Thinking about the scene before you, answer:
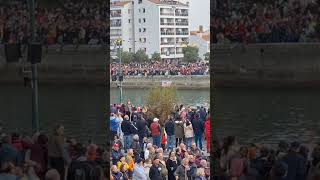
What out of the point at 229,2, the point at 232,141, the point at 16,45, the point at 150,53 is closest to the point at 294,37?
the point at 229,2

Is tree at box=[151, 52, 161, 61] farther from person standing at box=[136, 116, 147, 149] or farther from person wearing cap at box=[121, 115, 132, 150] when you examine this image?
person wearing cap at box=[121, 115, 132, 150]

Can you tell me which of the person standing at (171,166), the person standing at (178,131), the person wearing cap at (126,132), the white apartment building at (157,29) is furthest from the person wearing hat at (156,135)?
the white apartment building at (157,29)

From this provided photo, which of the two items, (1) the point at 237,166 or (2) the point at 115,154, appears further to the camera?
(2) the point at 115,154

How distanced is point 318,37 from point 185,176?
286 cm

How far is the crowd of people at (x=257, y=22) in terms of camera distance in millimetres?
7180

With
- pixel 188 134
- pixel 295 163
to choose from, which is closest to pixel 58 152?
pixel 295 163

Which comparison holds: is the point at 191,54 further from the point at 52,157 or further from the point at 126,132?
the point at 52,157

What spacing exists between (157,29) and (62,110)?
5993cm

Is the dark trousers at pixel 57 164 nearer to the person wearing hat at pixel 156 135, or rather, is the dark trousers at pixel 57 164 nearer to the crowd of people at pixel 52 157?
the crowd of people at pixel 52 157

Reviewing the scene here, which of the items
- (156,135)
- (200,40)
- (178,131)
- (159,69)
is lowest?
(159,69)

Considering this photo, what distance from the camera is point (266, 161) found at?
23.1ft

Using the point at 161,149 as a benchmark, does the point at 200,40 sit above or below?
above

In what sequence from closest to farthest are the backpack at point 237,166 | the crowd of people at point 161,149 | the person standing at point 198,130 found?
1. the backpack at point 237,166
2. the crowd of people at point 161,149
3. the person standing at point 198,130

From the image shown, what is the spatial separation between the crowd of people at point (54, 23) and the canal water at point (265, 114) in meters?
1.65
